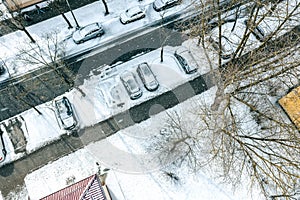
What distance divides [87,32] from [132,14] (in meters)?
4.66

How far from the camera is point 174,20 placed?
31328 mm

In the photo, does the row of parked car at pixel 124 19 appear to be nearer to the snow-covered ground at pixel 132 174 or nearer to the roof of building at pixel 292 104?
the snow-covered ground at pixel 132 174

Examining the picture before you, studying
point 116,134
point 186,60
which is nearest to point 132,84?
point 116,134

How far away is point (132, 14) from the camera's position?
30688 millimetres

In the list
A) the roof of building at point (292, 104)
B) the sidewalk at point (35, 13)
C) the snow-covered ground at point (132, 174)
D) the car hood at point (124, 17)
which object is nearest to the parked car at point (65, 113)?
the snow-covered ground at point (132, 174)

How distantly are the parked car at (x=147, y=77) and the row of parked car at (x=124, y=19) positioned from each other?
5509 mm

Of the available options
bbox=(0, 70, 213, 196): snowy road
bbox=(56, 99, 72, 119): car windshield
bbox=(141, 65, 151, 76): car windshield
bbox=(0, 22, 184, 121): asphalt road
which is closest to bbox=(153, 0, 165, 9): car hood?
bbox=(0, 22, 184, 121): asphalt road

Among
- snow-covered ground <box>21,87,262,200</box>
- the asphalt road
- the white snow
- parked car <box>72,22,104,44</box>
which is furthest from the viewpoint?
parked car <box>72,22,104,44</box>

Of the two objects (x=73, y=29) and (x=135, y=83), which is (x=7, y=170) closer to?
(x=135, y=83)

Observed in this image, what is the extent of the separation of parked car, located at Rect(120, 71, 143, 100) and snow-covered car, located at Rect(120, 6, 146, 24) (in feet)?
19.0

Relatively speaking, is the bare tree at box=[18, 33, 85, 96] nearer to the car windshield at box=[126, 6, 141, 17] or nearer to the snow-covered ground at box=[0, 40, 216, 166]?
the snow-covered ground at box=[0, 40, 216, 166]

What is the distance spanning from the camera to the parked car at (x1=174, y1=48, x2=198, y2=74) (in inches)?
1129

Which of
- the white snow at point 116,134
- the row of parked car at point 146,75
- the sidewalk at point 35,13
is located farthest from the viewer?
the sidewalk at point 35,13

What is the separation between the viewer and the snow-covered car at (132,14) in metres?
30.7
